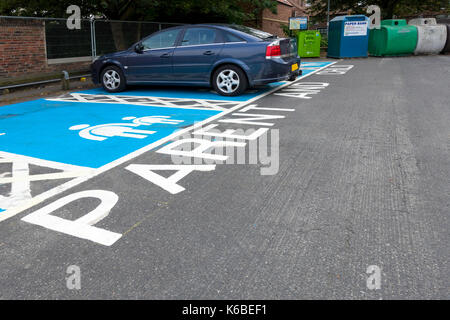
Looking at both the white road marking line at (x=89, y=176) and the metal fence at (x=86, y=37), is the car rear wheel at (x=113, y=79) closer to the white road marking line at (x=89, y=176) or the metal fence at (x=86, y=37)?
the metal fence at (x=86, y=37)

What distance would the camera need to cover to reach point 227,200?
3.63m

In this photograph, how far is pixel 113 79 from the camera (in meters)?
10.6

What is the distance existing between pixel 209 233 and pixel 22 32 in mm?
11289

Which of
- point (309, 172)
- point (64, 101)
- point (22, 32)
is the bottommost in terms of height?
point (309, 172)

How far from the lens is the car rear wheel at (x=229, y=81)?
362 inches

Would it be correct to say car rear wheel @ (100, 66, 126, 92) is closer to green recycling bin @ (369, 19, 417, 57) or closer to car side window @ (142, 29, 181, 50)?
car side window @ (142, 29, 181, 50)

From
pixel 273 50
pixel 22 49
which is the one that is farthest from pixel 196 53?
pixel 22 49

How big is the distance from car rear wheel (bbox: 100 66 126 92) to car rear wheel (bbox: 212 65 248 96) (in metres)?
2.57

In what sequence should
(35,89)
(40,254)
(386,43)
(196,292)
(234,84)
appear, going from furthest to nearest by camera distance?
(386,43)
(35,89)
(234,84)
(40,254)
(196,292)

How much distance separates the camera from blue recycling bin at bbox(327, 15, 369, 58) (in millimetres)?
20078

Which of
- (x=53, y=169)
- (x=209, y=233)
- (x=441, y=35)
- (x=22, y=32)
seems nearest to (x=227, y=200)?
(x=209, y=233)

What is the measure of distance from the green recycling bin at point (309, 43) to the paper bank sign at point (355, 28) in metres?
1.42

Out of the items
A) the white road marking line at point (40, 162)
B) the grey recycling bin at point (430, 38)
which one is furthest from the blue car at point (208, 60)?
the grey recycling bin at point (430, 38)

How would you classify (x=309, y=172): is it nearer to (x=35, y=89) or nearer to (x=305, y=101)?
(x=305, y=101)
